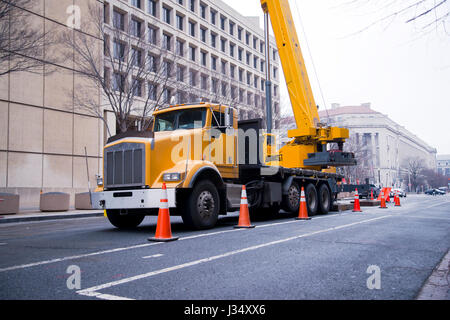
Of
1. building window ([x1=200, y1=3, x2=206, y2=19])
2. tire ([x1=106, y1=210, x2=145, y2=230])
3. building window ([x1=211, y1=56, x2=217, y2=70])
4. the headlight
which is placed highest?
building window ([x1=200, y1=3, x2=206, y2=19])

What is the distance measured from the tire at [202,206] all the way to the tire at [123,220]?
1.83m

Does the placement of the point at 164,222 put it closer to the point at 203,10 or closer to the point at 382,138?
the point at 203,10

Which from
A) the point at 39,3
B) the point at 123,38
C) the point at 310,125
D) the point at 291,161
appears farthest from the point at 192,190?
the point at 39,3

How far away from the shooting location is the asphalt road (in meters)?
3.83

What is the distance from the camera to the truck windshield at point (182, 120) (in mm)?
9523

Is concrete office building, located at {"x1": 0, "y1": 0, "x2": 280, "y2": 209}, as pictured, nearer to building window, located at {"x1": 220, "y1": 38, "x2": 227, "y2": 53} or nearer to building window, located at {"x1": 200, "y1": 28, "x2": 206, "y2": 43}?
building window, located at {"x1": 200, "y1": 28, "x2": 206, "y2": 43}

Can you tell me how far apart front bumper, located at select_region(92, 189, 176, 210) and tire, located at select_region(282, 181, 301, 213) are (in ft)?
17.5

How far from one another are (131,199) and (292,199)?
6.00 metres

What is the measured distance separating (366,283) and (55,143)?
23969 mm

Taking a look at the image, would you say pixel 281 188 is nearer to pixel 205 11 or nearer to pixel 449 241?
pixel 449 241

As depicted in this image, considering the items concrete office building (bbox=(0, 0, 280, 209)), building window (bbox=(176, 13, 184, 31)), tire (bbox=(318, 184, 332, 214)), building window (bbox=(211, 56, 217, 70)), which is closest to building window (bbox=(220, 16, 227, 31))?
building window (bbox=(211, 56, 217, 70))

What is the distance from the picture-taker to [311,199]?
13617mm

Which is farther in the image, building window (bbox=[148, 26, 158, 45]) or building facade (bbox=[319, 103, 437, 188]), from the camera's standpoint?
building facade (bbox=[319, 103, 437, 188])

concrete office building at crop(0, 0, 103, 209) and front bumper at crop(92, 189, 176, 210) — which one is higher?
concrete office building at crop(0, 0, 103, 209)
